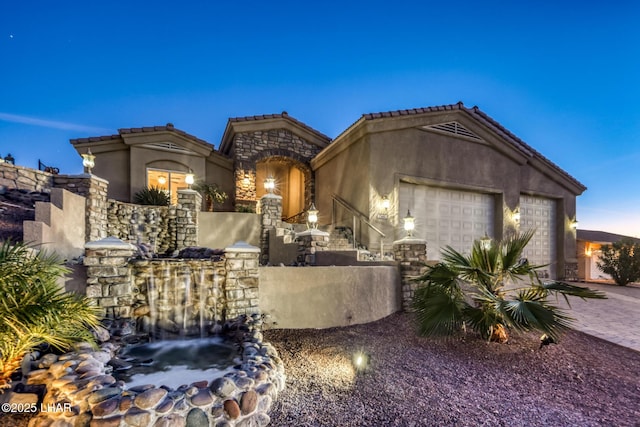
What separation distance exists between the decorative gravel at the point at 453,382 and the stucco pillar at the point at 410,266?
1526 mm

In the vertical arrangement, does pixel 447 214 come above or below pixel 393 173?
below

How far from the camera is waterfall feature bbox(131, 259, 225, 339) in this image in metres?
5.42

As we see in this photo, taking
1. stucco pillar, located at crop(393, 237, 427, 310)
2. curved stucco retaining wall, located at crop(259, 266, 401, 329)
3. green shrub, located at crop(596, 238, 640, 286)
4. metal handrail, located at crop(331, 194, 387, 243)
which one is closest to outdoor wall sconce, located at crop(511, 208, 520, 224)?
green shrub, located at crop(596, 238, 640, 286)

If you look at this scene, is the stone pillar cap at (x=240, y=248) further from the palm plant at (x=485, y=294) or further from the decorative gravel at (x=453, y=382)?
the palm plant at (x=485, y=294)

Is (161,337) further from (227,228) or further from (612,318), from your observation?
(612,318)

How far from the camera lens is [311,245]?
8367 mm

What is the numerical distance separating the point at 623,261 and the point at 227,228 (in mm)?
16469

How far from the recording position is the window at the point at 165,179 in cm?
1254

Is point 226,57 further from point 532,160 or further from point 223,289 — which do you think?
point 223,289

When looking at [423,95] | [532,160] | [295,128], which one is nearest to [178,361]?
[295,128]

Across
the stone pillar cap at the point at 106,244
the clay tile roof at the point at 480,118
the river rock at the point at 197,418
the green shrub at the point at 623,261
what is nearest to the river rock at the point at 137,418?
the river rock at the point at 197,418

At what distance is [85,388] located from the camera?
2.95m

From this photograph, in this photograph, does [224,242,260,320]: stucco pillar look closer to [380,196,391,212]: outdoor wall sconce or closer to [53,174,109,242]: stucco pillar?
[53,174,109,242]: stucco pillar

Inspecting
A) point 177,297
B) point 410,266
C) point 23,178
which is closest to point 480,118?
point 410,266
